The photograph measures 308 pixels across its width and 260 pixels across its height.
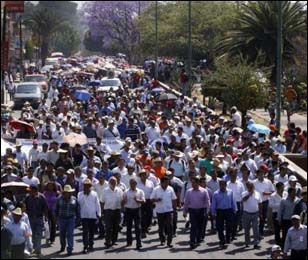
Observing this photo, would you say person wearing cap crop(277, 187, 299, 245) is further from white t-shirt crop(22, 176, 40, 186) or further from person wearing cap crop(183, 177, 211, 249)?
white t-shirt crop(22, 176, 40, 186)

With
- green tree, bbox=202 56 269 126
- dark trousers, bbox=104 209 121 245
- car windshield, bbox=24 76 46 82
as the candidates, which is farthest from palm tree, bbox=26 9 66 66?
dark trousers, bbox=104 209 121 245

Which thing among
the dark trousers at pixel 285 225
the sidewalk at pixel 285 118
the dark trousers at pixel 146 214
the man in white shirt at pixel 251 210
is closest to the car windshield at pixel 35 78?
the sidewalk at pixel 285 118

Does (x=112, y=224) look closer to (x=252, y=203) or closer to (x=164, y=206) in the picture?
(x=164, y=206)

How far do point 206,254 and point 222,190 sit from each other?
1.27 meters

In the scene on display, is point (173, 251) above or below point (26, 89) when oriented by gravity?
below

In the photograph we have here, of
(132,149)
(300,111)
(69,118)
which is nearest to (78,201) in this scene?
(132,149)

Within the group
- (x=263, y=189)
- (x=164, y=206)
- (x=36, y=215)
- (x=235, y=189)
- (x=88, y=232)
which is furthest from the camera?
(x=263, y=189)

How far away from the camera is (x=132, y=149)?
2242 centimetres

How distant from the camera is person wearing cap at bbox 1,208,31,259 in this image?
49.5 feet

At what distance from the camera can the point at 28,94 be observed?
46250 millimetres

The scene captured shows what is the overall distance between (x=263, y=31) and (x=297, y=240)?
31.5 meters

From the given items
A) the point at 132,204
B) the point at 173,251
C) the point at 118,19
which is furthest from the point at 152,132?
the point at 118,19

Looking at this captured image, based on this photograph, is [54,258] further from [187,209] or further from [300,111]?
[300,111]

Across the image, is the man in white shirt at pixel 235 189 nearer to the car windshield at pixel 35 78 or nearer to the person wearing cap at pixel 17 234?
the person wearing cap at pixel 17 234
